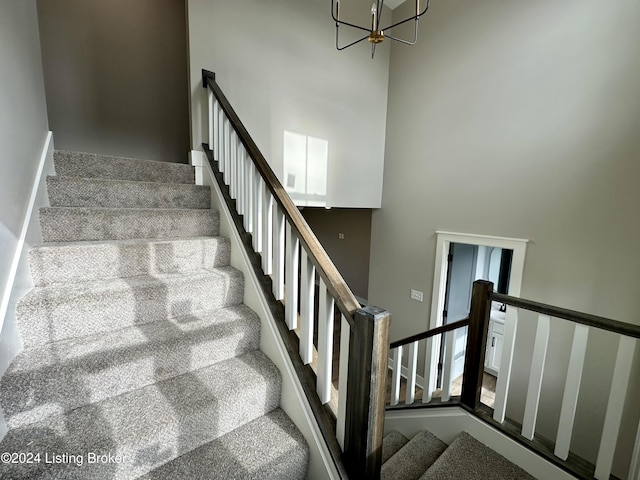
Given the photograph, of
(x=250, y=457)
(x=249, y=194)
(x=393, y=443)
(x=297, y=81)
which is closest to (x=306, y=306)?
(x=250, y=457)

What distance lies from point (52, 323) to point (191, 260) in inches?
26.1

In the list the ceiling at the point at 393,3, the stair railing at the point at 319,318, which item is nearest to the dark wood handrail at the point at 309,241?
the stair railing at the point at 319,318

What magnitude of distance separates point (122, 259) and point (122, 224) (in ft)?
0.98

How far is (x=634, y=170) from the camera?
2.11 metres

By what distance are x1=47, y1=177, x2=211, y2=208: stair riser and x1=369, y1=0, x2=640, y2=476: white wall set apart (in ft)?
8.98

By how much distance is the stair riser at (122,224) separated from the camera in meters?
1.48

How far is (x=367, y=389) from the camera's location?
895 millimetres

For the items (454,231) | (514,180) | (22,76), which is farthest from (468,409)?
(22,76)

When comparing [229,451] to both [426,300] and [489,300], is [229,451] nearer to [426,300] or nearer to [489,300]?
[489,300]

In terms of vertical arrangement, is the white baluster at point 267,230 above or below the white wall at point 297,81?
below

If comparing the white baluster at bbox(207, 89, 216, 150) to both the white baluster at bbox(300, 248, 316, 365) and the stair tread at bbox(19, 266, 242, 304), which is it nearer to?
the stair tread at bbox(19, 266, 242, 304)

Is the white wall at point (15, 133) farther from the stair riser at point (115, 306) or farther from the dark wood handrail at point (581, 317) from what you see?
the dark wood handrail at point (581, 317)

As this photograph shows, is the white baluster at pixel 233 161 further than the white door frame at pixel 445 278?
Yes

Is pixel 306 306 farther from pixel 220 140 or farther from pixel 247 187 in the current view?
pixel 220 140
